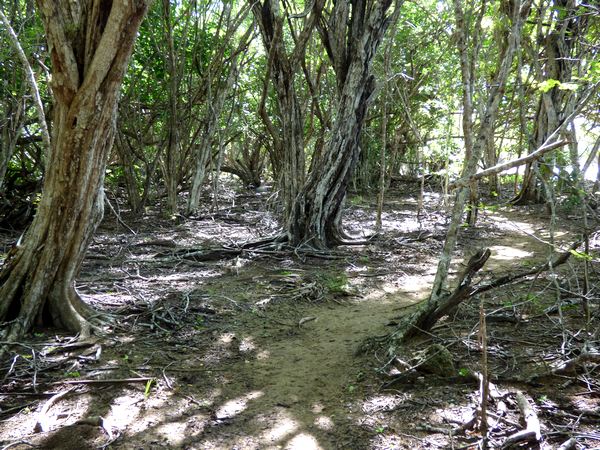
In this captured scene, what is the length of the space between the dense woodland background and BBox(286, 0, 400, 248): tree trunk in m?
0.02

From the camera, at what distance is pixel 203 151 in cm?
985

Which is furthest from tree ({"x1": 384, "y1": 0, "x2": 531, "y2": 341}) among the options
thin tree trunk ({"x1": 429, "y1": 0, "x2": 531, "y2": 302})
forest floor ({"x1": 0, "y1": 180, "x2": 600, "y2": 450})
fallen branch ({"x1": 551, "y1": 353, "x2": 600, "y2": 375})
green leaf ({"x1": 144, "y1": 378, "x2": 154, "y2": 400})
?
green leaf ({"x1": 144, "y1": 378, "x2": 154, "y2": 400})

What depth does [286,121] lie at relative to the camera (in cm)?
674

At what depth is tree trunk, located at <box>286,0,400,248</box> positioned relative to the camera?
21.2 ft

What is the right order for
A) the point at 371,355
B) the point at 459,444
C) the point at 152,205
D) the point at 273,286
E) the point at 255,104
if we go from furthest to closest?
1. the point at 255,104
2. the point at 152,205
3. the point at 273,286
4. the point at 371,355
5. the point at 459,444

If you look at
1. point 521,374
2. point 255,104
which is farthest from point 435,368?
point 255,104

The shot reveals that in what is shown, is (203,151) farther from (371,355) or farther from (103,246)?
(371,355)

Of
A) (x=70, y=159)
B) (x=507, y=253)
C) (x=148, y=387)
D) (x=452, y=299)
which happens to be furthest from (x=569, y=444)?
(x=507, y=253)

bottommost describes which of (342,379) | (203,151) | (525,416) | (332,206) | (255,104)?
(342,379)

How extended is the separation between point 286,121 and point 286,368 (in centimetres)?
403

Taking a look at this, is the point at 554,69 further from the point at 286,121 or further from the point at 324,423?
the point at 324,423

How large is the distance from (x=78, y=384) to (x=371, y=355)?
1964 mm

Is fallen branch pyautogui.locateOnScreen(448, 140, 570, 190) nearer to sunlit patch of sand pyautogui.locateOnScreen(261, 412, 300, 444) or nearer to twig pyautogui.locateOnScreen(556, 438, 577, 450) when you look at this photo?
twig pyautogui.locateOnScreen(556, 438, 577, 450)

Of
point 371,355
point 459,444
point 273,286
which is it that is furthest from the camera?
point 273,286
